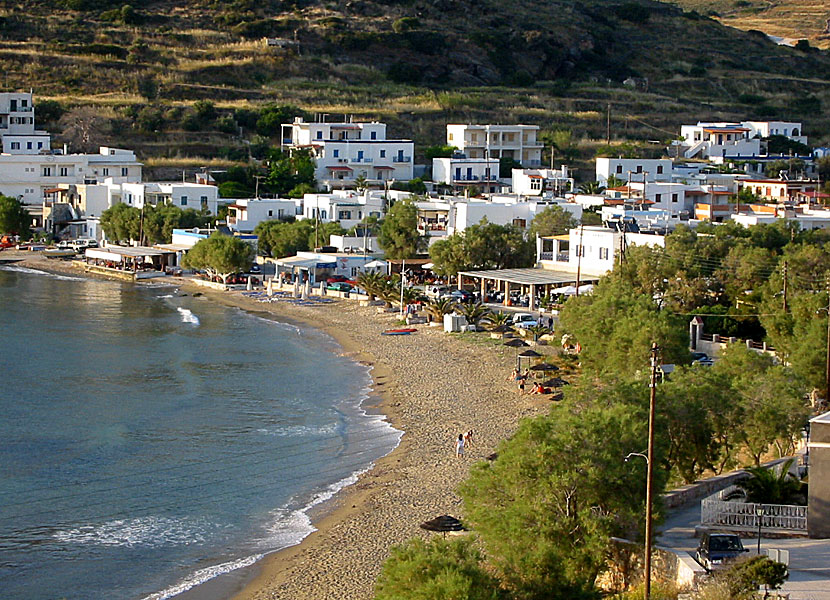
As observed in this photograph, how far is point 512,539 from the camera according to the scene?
16.5m

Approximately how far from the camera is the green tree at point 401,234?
181 feet

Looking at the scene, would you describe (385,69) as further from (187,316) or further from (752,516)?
(752,516)

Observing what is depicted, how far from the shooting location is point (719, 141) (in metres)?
85.9

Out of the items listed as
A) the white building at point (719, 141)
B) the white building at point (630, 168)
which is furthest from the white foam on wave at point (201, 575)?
the white building at point (719, 141)

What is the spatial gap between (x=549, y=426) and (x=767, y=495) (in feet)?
11.3

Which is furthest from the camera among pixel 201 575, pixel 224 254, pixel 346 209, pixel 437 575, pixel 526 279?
pixel 346 209

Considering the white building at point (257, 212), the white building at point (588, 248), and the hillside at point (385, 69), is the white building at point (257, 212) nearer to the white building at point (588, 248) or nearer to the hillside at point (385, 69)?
the hillside at point (385, 69)

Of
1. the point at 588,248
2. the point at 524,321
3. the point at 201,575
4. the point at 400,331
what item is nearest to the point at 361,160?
the point at 588,248

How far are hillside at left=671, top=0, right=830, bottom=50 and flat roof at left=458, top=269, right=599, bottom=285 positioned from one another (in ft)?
337

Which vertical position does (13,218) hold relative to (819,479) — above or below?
above

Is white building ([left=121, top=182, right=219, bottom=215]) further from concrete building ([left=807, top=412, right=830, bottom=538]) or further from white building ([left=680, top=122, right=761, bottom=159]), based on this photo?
concrete building ([left=807, top=412, right=830, bottom=538])

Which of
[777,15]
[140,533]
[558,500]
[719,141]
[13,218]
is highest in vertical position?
[777,15]

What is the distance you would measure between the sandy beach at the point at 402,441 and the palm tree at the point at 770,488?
224 inches

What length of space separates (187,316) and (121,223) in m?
18.6
